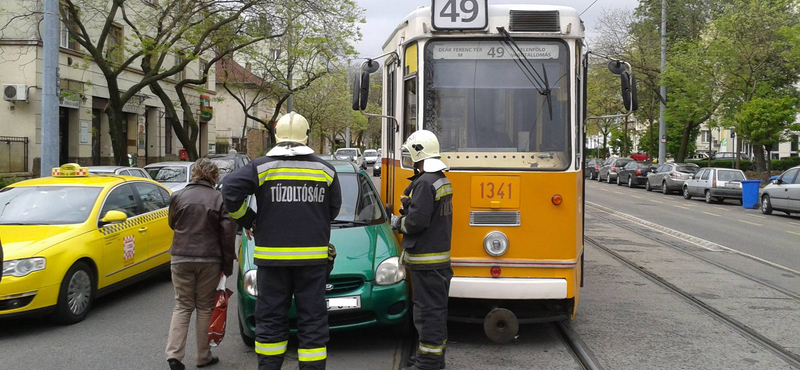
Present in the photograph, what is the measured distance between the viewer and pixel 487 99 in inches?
237

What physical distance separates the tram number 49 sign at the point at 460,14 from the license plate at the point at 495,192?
134 centimetres

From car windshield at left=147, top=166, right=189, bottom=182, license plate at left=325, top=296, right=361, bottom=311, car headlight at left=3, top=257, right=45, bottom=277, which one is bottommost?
license plate at left=325, top=296, right=361, bottom=311

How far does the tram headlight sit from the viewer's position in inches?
228

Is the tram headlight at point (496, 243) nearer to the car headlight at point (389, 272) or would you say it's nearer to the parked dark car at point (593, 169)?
the car headlight at point (389, 272)

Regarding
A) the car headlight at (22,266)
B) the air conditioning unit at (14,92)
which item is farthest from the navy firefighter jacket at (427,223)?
the air conditioning unit at (14,92)

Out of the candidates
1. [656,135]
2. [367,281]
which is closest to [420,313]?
[367,281]

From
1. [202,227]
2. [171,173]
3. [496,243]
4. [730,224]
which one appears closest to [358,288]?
[496,243]

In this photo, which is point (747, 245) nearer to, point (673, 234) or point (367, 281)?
point (673, 234)

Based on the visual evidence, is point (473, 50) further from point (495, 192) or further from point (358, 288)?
point (358, 288)

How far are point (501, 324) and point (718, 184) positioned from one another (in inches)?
849

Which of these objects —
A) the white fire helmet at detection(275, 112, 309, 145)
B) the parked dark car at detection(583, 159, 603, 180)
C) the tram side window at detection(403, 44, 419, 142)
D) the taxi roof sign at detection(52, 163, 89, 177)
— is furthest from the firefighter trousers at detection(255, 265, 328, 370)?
the parked dark car at detection(583, 159, 603, 180)

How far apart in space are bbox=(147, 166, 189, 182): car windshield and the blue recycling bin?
1771 cm

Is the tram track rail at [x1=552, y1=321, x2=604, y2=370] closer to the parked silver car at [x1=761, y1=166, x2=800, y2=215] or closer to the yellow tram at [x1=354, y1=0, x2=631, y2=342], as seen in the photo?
the yellow tram at [x1=354, y1=0, x2=631, y2=342]

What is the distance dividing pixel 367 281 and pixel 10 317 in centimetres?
332
